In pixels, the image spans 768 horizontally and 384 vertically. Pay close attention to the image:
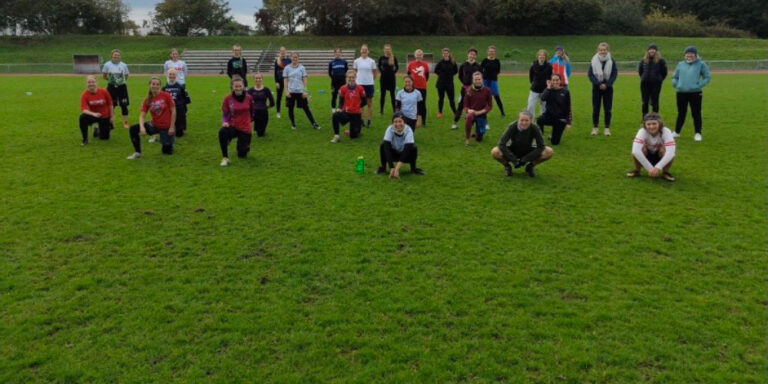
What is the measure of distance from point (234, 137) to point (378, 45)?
42.5 metres

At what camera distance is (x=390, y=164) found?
29.5 feet

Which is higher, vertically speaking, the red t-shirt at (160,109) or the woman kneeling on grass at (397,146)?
the red t-shirt at (160,109)

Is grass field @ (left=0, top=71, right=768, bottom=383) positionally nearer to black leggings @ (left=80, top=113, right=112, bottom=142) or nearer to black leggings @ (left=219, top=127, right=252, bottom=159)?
black leggings @ (left=219, top=127, right=252, bottom=159)

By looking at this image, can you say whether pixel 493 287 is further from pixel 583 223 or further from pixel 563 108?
pixel 563 108

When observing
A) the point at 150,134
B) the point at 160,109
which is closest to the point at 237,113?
the point at 160,109

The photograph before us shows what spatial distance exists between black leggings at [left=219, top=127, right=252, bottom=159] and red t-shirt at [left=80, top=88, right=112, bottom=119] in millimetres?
3399

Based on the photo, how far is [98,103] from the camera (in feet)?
38.0

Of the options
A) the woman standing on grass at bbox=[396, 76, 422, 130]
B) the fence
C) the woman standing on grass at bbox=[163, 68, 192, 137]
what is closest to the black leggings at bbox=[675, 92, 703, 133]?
→ the woman standing on grass at bbox=[396, 76, 422, 130]

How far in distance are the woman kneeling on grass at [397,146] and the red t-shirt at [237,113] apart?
2876mm

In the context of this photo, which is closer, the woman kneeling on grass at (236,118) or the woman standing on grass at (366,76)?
the woman kneeling on grass at (236,118)

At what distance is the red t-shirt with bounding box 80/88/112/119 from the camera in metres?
11.5

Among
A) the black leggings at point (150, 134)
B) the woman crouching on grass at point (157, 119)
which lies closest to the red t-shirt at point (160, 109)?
the woman crouching on grass at point (157, 119)

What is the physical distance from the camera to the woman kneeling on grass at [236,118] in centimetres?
991

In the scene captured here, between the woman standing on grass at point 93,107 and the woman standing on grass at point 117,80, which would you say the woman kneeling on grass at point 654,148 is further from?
the woman standing on grass at point 117,80
